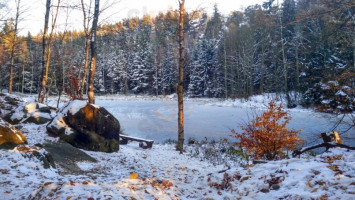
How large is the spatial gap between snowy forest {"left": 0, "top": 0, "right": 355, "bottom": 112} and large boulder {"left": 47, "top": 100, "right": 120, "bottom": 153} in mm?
4603

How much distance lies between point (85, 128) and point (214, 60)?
36005 millimetres

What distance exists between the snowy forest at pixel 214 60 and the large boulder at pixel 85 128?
181 inches

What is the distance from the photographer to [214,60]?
1639 inches

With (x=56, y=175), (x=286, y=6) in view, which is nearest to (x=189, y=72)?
(x=286, y=6)

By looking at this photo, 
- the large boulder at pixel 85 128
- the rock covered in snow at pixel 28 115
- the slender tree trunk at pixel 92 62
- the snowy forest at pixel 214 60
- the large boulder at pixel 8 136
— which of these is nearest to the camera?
the large boulder at pixel 8 136

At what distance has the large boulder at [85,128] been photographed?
7500mm

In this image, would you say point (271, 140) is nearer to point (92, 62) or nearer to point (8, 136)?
point (8, 136)

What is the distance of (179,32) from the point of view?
9.82 metres

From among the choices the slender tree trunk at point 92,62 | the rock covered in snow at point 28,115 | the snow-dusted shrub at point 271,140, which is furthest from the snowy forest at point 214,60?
the rock covered in snow at point 28,115

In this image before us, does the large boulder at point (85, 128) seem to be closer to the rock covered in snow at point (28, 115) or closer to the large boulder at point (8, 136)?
the rock covered in snow at point (28, 115)

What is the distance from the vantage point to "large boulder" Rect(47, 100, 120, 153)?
7500 millimetres

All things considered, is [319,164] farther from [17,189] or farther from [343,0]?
[17,189]

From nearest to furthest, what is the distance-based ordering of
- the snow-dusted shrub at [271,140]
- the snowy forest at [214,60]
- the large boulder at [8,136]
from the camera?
the large boulder at [8,136] < the snow-dusted shrub at [271,140] < the snowy forest at [214,60]

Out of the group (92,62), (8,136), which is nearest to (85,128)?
(8,136)
